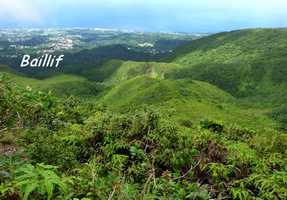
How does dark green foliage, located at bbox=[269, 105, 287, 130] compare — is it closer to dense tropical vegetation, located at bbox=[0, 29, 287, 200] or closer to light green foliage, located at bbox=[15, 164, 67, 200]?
dense tropical vegetation, located at bbox=[0, 29, 287, 200]

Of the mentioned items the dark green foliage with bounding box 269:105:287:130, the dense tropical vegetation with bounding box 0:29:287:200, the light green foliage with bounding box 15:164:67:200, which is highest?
the light green foliage with bounding box 15:164:67:200

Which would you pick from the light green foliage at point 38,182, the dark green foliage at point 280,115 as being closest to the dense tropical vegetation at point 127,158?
the light green foliage at point 38,182

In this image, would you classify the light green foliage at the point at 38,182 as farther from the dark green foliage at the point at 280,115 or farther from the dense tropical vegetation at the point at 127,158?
the dark green foliage at the point at 280,115

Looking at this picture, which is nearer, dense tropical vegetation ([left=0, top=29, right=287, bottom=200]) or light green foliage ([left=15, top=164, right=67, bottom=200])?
light green foliage ([left=15, top=164, right=67, bottom=200])

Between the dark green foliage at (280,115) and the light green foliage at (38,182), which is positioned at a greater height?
the light green foliage at (38,182)

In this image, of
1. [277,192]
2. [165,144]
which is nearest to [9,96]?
[165,144]

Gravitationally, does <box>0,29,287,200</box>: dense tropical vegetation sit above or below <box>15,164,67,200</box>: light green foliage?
below

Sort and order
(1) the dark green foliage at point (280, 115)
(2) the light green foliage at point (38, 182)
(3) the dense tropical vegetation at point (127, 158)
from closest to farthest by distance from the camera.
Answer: (2) the light green foliage at point (38, 182) < (3) the dense tropical vegetation at point (127, 158) < (1) the dark green foliage at point (280, 115)

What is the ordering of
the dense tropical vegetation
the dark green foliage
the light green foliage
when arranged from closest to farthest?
the light green foliage < the dense tropical vegetation < the dark green foliage

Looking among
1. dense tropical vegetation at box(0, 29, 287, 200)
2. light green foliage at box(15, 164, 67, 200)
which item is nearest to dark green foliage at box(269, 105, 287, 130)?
dense tropical vegetation at box(0, 29, 287, 200)

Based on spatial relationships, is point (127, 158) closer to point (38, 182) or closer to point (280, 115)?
point (38, 182)

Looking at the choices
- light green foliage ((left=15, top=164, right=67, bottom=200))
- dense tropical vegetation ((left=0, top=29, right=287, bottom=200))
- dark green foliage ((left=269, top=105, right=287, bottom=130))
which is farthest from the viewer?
dark green foliage ((left=269, top=105, right=287, bottom=130))

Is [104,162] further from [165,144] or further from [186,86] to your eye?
[186,86]
